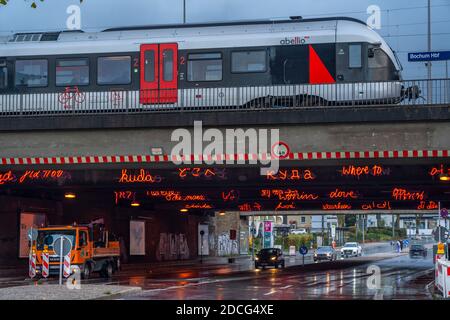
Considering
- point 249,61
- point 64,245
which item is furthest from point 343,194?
point 64,245

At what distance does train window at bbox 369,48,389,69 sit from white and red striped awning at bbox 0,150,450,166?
546 centimetres

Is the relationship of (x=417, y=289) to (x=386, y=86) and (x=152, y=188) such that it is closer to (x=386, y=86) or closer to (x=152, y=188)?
(x=386, y=86)

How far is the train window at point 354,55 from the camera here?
1188 inches

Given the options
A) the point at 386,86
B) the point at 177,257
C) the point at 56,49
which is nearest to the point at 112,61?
the point at 56,49

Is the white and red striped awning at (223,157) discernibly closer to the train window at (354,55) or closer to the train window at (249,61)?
the train window at (354,55)

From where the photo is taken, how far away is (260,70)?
3108 centimetres

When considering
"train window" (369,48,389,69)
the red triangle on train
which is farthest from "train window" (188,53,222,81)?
"train window" (369,48,389,69)

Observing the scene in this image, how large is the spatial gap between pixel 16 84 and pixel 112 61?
4151 millimetres

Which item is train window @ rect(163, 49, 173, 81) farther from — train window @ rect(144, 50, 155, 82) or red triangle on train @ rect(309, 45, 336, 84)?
red triangle on train @ rect(309, 45, 336, 84)

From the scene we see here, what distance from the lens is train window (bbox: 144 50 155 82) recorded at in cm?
3131

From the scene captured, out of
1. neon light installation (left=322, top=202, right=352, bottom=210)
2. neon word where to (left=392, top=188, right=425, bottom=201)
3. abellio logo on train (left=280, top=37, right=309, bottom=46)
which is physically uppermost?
abellio logo on train (left=280, top=37, right=309, bottom=46)

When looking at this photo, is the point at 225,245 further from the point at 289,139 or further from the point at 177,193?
the point at 289,139

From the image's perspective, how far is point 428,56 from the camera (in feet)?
103
